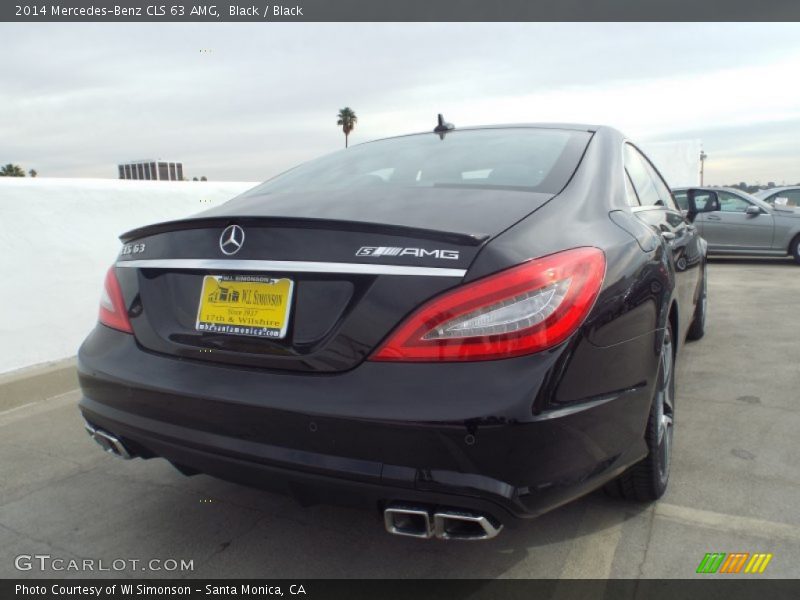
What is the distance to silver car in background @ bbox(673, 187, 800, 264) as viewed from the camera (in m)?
10.8

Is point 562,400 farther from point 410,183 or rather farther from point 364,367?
point 410,183

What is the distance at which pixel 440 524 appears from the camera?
1644mm

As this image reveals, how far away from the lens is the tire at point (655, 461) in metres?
2.24

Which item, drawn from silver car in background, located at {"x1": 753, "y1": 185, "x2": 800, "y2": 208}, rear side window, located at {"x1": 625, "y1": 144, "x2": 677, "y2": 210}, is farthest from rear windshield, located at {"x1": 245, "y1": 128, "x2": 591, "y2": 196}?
silver car in background, located at {"x1": 753, "y1": 185, "x2": 800, "y2": 208}

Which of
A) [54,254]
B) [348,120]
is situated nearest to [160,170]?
[54,254]

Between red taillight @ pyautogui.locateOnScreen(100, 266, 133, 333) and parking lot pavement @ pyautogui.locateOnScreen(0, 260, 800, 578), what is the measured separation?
83 cm

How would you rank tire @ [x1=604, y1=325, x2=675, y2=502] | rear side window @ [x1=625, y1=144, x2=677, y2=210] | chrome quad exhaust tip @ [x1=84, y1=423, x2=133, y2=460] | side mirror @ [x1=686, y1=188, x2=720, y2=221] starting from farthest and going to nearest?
side mirror @ [x1=686, y1=188, x2=720, y2=221], rear side window @ [x1=625, y1=144, x2=677, y2=210], tire @ [x1=604, y1=325, x2=675, y2=502], chrome quad exhaust tip @ [x1=84, y1=423, x2=133, y2=460]

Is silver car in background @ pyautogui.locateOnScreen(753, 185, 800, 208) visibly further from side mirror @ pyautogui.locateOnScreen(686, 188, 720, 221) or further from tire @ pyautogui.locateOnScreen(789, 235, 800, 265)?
side mirror @ pyautogui.locateOnScreen(686, 188, 720, 221)

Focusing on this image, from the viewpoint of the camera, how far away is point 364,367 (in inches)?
65.5

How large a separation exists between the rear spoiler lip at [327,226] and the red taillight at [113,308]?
0.25m

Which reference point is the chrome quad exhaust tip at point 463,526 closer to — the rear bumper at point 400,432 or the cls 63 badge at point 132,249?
the rear bumper at point 400,432

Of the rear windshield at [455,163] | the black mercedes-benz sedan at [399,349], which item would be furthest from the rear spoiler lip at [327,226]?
the rear windshield at [455,163]

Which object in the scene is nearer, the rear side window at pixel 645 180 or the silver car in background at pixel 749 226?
the rear side window at pixel 645 180

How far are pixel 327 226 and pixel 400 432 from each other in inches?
24.1
